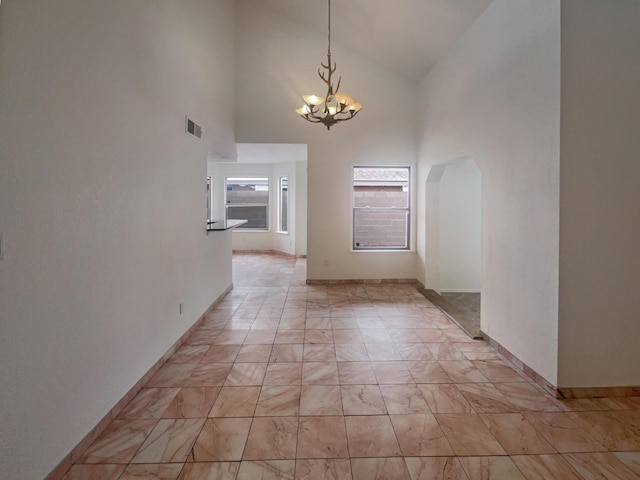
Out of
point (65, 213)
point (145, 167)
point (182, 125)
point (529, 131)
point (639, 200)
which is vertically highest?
point (182, 125)

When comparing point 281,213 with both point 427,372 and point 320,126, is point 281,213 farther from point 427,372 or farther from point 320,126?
point 427,372

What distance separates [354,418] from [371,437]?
20 cm

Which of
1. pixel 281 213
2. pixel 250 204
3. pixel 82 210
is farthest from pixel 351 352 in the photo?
pixel 250 204

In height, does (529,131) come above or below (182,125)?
below

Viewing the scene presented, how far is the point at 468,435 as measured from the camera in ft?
6.44

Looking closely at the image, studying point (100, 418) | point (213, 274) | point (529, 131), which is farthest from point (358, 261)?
point (100, 418)

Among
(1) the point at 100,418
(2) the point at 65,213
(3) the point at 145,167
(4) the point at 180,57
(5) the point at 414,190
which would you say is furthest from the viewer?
(5) the point at 414,190

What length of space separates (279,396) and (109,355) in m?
1.14

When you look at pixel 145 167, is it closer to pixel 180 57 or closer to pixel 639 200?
pixel 180 57

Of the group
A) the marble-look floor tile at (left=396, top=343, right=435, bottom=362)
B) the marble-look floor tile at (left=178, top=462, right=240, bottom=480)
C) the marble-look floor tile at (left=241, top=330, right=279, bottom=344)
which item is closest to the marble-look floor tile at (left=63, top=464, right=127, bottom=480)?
the marble-look floor tile at (left=178, top=462, right=240, bottom=480)

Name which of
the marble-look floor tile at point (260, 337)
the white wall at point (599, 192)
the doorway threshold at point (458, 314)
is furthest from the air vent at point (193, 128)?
the doorway threshold at point (458, 314)

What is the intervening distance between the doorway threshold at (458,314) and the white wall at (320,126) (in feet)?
2.61

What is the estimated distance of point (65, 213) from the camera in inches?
64.8

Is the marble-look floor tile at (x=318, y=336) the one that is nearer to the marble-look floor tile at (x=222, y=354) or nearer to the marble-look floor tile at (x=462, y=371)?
the marble-look floor tile at (x=222, y=354)
